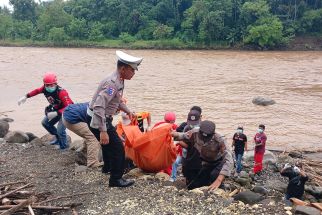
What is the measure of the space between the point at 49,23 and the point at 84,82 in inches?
1902

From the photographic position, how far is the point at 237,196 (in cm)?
517

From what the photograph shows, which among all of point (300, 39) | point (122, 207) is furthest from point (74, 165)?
point (300, 39)

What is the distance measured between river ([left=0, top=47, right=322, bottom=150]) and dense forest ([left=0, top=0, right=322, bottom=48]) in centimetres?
2151

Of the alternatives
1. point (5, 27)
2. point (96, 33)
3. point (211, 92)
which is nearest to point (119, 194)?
point (211, 92)

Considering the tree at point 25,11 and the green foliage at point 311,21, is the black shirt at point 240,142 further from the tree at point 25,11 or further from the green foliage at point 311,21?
the tree at point 25,11

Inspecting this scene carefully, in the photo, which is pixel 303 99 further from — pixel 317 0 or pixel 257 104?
pixel 317 0

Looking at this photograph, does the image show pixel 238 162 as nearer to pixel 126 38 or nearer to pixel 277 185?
pixel 277 185

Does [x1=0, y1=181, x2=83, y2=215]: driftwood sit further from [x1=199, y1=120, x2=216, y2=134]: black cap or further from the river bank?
the river bank

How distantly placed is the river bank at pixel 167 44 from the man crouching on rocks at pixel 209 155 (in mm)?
50075

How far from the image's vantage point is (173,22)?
65562 millimetres

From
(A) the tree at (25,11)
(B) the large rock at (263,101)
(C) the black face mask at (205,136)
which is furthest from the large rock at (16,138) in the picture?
(A) the tree at (25,11)

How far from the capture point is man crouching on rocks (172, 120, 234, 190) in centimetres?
517

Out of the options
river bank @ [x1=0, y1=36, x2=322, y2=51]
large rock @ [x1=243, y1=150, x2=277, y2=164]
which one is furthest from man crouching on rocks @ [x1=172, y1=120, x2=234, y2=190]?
river bank @ [x1=0, y1=36, x2=322, y2=51]

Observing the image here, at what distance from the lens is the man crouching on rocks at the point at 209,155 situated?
5.17 metres
